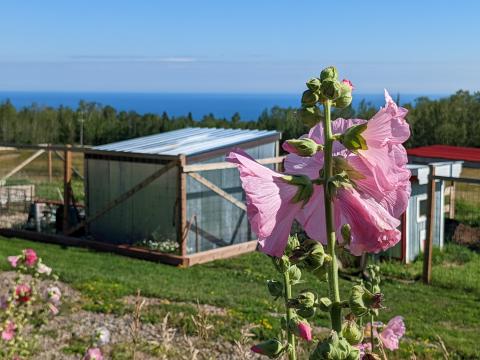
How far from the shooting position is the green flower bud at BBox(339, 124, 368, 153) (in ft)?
3.25

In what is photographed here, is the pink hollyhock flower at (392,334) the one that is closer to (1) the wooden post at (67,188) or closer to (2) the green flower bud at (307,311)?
(2) the green flower bud at (307,311)

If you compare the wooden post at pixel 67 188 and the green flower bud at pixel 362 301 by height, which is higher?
the green flower bud at pixel 362 301

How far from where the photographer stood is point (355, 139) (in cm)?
100

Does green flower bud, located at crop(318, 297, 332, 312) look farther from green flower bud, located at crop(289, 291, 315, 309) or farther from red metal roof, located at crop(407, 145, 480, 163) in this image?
red metal roof, located at crop(407, 145, 480, 163)

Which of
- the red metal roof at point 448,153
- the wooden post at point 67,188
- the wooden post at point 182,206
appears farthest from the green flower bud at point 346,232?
the red metal roof at point 448,153

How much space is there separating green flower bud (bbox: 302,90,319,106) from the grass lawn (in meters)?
5.89

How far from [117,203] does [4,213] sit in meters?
3.89

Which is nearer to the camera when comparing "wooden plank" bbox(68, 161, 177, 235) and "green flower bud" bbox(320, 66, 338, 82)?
"green flower bud" bbox(320, 66, 338, 82)

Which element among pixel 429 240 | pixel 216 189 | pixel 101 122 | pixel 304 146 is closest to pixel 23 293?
pixel 304 146

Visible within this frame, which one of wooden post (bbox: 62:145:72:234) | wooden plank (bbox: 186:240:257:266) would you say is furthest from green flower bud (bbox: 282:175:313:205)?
wooden post (bbox: 62:145:72:234)

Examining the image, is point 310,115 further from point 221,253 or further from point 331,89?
point 221,253

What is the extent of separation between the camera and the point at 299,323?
48.1 inches

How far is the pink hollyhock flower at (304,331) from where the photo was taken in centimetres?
119

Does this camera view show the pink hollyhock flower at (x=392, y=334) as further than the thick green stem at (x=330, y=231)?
Yes
